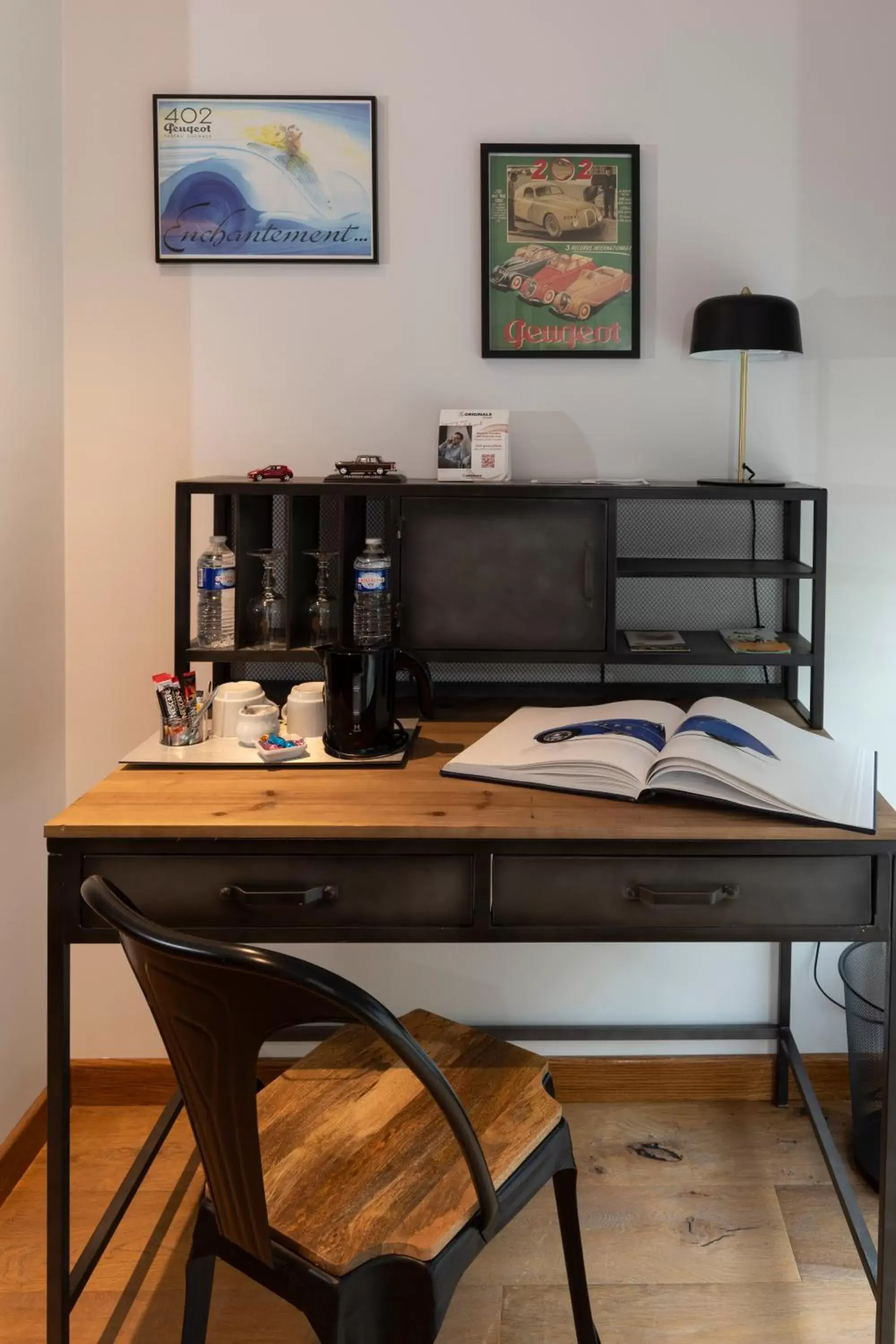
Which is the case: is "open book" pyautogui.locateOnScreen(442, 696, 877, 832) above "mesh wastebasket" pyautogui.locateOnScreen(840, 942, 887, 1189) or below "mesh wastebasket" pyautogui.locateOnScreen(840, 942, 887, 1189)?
above

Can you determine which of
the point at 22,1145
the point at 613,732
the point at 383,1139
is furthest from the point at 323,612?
the point at 22,1145

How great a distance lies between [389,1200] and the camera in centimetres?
125

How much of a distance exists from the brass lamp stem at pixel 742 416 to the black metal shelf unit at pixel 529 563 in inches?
2.7

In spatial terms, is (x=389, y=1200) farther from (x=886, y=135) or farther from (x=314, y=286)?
(x=886, y=135)

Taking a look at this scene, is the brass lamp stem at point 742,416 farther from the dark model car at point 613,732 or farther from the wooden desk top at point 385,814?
the wooden desk top at point 385,814

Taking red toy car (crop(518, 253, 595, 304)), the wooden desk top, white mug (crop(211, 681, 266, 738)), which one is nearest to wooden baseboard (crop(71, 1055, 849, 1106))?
white mug (crop(211, 681, 266, 738))

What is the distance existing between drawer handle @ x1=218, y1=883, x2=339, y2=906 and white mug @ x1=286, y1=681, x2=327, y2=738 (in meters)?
0.39

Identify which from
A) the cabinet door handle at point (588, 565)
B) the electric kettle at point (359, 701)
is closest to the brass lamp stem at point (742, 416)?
the cabinet door handle at point (588, 565)

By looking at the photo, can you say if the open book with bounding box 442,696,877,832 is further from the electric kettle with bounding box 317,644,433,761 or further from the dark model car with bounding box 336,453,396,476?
the dark model car with bounding box 336,453,396,476

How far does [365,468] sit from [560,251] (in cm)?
58

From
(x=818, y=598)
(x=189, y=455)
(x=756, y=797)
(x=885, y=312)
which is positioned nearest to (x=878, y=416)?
(x=885, y=312)

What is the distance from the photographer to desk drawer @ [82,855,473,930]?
149 cm

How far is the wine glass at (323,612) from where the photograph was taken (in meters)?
2.01

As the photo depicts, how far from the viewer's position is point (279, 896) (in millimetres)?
1477
